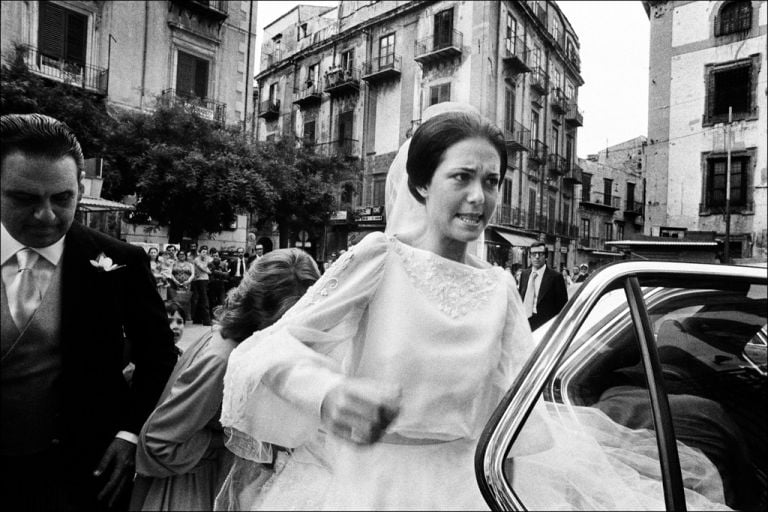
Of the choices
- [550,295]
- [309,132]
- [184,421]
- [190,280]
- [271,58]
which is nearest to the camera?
[184,421]

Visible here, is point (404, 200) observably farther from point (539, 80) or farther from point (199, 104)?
point (199, 104)

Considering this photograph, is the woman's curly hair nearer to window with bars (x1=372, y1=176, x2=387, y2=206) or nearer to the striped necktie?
window with bars (x1=372, y1=176, x2=387, y2=206)

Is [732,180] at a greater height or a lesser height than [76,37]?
lesser

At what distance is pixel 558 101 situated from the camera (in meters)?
2.04

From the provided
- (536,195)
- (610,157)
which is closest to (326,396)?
(610,157)

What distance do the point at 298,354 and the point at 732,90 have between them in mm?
1225

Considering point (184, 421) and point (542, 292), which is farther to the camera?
point (542, 292)

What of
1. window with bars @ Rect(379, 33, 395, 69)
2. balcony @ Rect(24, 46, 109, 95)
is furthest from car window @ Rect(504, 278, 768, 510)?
window with bars @ Rect(379, 33, 395, 69)

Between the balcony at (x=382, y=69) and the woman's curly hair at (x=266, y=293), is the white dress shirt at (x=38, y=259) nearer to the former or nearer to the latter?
the woman's curly hair at (x=266, y=293)

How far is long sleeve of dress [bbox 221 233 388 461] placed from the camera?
2.99 ft

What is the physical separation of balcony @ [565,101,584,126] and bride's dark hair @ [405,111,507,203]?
590mm

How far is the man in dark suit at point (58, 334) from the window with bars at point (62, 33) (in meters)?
3.97

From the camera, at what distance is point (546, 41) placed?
7.01 feet

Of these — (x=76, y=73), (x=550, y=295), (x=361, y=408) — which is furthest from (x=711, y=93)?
(x=76, y=73)
